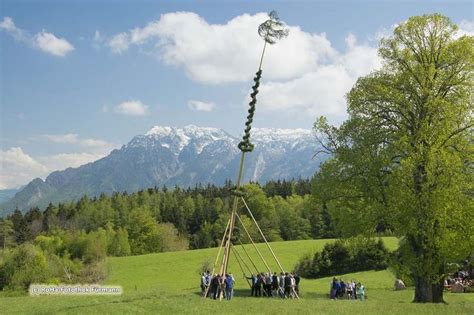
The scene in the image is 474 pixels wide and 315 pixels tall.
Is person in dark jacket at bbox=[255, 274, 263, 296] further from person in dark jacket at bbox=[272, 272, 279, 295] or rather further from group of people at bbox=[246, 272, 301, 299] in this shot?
person in dark jacket at bbox=[272, 272, 279, 295]

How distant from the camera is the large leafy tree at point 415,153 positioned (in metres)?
28.1

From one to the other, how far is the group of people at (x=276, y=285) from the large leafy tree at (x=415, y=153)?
540 centimetres

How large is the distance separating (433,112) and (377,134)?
12.2 feet

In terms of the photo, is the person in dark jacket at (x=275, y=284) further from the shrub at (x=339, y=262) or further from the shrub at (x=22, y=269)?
the shrub at (x=22, y=269)

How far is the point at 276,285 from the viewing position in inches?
1374

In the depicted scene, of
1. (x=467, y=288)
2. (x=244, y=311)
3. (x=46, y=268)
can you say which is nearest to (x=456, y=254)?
(x=244, y=311)

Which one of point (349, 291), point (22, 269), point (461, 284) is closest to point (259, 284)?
point (349, 291)

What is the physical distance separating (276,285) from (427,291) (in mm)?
10207

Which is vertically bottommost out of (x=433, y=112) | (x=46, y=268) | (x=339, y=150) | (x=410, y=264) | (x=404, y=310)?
(x=46, y=268)

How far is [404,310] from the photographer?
24.9m

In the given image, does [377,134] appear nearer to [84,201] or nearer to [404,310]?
[404,310]

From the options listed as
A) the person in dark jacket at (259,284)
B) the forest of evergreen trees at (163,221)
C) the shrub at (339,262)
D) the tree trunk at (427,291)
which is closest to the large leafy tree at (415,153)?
the tree trunk at (427,291)

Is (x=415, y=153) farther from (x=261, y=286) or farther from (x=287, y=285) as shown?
(x=261, y=286)

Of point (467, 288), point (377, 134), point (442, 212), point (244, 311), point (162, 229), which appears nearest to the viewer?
point (244, 311)
